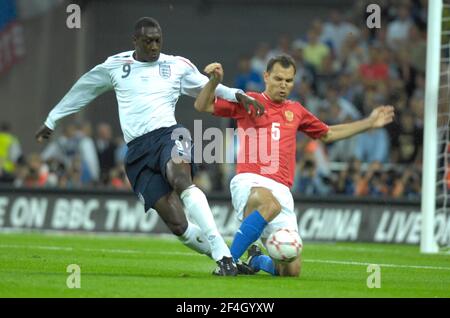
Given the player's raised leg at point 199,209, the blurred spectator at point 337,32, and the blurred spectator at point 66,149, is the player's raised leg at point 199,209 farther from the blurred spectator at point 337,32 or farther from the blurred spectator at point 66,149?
the blurred spectator at point 337,32

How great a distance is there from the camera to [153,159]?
9.98 metres

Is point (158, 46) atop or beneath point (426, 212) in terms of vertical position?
atop

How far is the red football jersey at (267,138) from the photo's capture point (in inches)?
395

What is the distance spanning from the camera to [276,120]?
10.1m

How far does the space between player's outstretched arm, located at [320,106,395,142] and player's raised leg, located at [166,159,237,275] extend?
5.13ft

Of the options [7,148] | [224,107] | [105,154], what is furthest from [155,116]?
[7,148]

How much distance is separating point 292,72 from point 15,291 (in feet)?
11.0

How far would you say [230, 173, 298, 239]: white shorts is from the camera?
9883 millimetres

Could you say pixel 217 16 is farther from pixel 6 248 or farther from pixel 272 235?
pixel 272 235

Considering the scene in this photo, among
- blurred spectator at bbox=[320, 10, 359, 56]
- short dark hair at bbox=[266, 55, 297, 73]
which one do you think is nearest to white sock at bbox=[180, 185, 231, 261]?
short dark hair at bbox=[266, 55, 297, 73]

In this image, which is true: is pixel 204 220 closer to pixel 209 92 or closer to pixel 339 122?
pixel 209 92

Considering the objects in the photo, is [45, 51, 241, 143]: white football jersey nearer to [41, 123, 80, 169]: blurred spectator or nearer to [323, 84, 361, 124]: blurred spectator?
[323, 84, 361, 124]: blurred spectator
